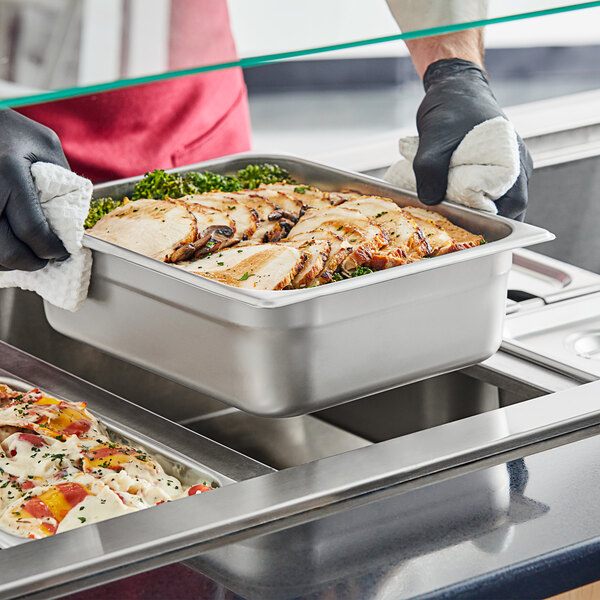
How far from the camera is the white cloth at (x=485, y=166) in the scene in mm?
1292

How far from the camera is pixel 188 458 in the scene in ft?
3.49

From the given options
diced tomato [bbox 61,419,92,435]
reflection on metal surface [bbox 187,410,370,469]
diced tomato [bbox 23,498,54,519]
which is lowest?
reflection on metal surface [bbox 187,410,370,469]

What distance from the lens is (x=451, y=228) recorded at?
1268mm

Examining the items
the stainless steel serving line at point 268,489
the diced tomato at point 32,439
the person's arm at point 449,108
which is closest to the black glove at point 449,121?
the person's arm at point 449,108

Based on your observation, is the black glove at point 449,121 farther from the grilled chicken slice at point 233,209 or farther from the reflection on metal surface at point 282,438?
the reflection on metal surface at point 282,438

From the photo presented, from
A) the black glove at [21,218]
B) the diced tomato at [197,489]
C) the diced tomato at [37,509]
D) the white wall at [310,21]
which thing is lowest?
the diced tomato at [197,489]

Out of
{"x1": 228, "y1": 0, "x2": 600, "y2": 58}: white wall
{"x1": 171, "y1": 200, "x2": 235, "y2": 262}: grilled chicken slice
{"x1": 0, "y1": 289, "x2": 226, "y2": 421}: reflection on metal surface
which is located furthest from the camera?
{"x1": 0, "y1": 289, "x2": 226, "y2": 421}: reflection on metal surface

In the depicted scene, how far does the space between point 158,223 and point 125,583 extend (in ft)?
1.57

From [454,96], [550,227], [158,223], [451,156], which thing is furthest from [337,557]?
[550,227]

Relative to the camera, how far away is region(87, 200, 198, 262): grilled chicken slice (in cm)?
114

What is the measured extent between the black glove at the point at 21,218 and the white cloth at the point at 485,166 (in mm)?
506

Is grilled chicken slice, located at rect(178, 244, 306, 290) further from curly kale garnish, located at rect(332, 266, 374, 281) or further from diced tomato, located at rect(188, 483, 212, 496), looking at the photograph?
diced tomato, located at rect(188, 483, 212, 496)

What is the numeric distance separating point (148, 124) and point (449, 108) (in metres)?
0.76

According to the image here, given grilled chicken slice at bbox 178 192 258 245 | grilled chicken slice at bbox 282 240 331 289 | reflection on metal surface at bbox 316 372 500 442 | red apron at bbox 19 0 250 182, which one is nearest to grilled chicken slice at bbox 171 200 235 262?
grilled chicken slice at bbox 178 192 258 245
